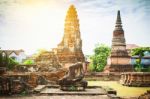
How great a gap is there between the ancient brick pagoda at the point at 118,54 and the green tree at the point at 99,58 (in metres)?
5.80

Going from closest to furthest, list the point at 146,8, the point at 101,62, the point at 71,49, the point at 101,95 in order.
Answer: the point at 101,95, the point at 146,8, the point at 71,49, the point at 101,62

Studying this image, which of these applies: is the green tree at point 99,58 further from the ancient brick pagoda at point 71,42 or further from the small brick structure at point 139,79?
the small brick structure at point 139,79

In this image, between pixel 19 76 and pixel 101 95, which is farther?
pixel 19 76

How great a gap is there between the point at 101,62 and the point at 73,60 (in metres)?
6.23

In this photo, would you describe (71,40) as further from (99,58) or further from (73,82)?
(73,82)

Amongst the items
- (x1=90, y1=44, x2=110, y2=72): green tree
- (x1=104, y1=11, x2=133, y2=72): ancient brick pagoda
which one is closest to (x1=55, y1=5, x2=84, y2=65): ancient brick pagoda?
(x1=104, y1=11, x2=133, y2=72): ancient brick pagoda

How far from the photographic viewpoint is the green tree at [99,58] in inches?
1014

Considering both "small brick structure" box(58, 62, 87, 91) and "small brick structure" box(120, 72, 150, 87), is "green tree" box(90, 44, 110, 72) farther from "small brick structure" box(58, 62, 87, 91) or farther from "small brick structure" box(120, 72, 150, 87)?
"small brick structure" box(58, 62, 87, 91)

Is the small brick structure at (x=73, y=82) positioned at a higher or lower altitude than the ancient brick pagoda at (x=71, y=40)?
lower

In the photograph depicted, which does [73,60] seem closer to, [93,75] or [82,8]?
[93,75]

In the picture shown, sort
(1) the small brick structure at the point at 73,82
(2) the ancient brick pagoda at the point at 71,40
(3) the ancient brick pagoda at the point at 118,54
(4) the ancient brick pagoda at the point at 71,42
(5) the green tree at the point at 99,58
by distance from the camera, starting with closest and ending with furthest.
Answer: (1) the small brick structure at the point at 73,82 → (3) the ancient brick pagoda at the point at 118,54 → (4) the ancient brick pagoda at the point at 71,42 → (2) the ancient brick pagoda at the point at 71,40 → (5) the green tree at the point at 99,58

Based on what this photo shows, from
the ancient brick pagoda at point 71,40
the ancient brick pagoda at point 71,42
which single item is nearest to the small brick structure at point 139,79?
the ancient brick pagoda at point 71,42

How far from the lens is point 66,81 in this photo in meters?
8.92

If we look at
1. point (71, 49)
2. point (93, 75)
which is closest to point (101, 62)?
point (71, 49)
